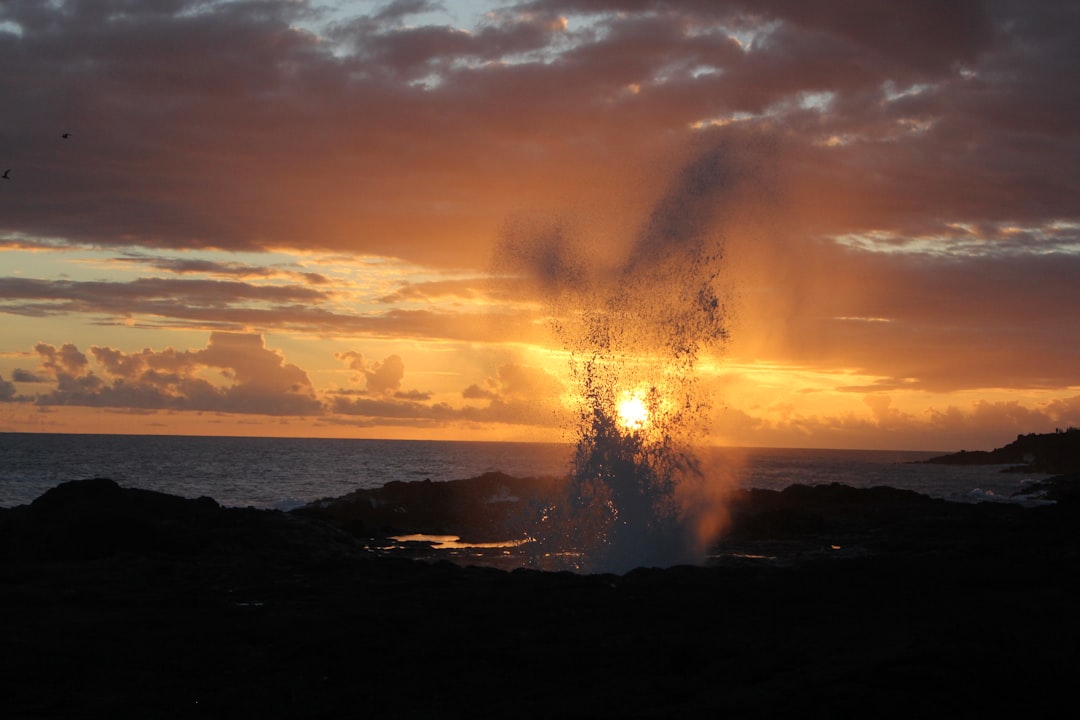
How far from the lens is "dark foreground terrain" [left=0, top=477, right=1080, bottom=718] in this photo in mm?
13547

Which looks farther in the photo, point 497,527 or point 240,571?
point 497,527

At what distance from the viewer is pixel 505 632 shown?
59.0 feet

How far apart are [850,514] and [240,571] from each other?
29349mm

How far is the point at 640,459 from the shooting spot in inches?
1350

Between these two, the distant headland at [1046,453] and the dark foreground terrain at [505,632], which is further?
the distant headland at [1046,453]

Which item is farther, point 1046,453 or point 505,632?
point 1046,453

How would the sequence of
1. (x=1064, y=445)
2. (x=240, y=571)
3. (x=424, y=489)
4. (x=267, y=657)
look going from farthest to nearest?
(x=1064, y=445) < (x=424, y=489) < (x=240, y=571) < (x=267, y=657)

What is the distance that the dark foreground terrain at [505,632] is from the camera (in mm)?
13547

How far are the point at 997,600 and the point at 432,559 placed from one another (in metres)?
17.8

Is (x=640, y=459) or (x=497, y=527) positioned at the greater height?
(x=640, y=459)

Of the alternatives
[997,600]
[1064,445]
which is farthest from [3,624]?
[1064,445]

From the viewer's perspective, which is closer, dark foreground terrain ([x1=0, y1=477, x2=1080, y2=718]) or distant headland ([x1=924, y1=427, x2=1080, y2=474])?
dark foreground terrain ([x1=0, y1=477, x2=1080, y2=718])

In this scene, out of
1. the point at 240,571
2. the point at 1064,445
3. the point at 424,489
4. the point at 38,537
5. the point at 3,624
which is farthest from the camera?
the point at 1064,445

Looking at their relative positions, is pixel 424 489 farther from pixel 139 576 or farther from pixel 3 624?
pixel 3 624
